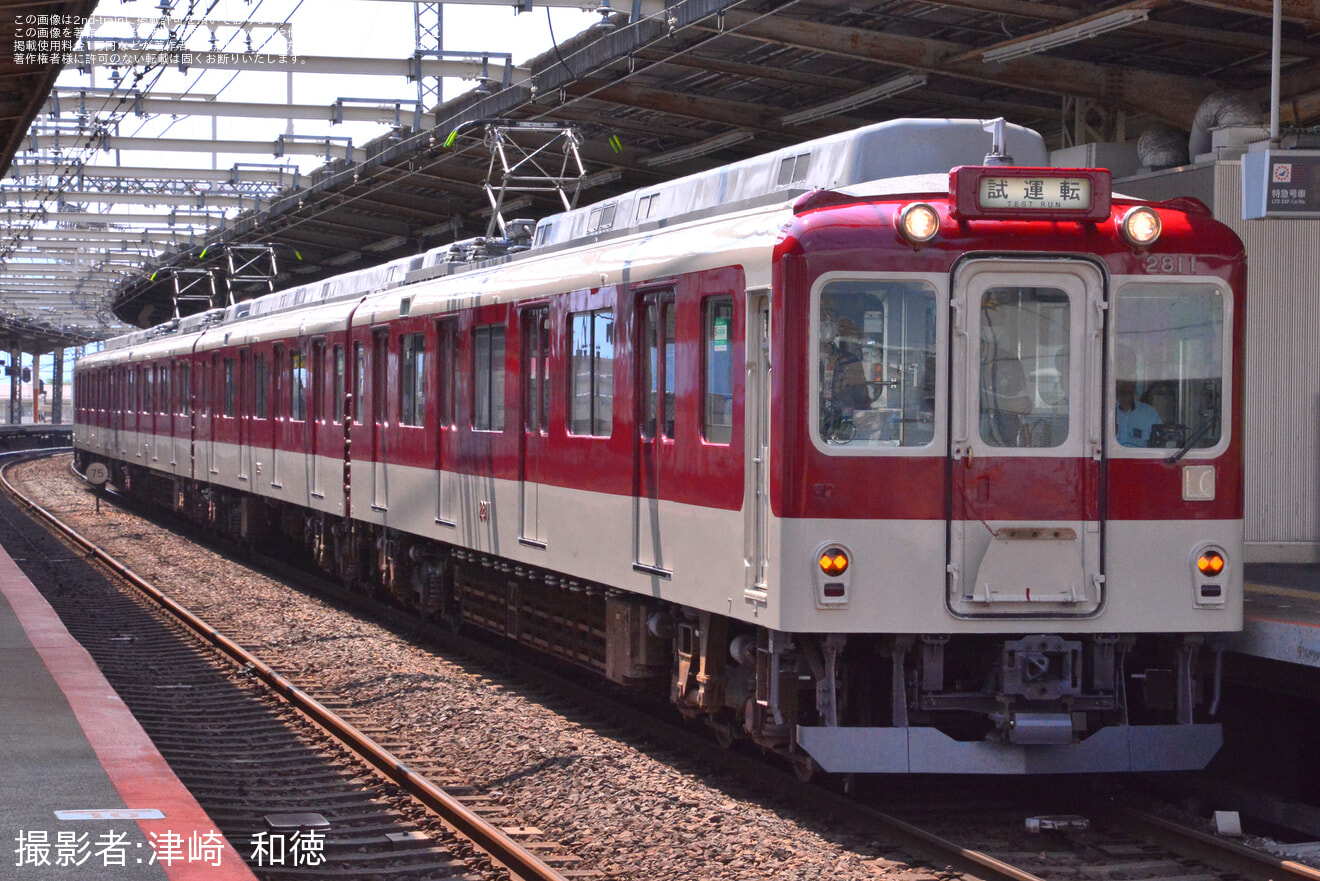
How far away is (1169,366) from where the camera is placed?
8.42m

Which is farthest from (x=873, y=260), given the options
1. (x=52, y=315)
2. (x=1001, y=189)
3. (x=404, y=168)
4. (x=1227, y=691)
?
(x=52, y=315)

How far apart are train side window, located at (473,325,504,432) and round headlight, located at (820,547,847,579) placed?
4646 mm

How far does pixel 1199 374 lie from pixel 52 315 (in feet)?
279

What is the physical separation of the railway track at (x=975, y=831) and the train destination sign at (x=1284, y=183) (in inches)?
143

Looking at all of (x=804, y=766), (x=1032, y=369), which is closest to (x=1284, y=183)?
(x=1032, y=369)

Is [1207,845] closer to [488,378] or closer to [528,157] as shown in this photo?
[488,378]

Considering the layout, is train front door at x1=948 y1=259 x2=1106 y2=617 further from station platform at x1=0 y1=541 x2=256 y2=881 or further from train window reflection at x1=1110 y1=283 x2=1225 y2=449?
station platform at x1=0 y1=541 x2=256 y2=881

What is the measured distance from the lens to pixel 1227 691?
979 centimetres

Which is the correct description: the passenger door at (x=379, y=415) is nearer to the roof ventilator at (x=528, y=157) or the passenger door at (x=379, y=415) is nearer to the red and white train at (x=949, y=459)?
the roof ventilator at (x=528, y=157)

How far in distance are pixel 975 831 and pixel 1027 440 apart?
1.87 meters

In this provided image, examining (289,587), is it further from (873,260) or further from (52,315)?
(52,315)

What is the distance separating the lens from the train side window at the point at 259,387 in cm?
2111

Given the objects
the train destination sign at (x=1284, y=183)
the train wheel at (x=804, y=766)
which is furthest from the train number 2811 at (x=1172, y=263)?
the train wheel at (x=804, y=766)

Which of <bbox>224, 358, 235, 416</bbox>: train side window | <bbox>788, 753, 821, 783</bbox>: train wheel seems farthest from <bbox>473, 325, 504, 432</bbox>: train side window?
<bbox>224, 358, 235, 416</bbox>: train side window
